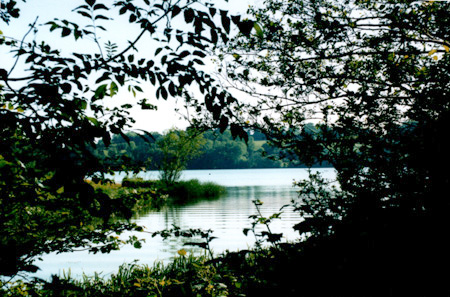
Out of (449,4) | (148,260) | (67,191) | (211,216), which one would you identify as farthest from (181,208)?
(67,191)

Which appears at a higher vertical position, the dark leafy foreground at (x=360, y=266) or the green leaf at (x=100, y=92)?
the green leaf at (x=100, y=92)

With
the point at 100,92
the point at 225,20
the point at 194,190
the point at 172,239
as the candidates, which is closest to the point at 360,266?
the point at 225,20

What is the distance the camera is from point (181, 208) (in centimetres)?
2461

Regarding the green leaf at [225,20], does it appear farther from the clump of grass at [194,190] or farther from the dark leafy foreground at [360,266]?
the clump of grass at [194,190]

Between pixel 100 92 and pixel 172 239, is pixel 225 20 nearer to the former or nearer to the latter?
pixel 100 92

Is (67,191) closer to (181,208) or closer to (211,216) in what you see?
(211,216)

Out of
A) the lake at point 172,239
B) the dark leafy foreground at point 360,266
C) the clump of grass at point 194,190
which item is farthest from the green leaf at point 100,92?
the clump of grass at point 194,190

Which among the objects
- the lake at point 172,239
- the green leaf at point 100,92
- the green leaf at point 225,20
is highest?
the green leaf at point 225,20

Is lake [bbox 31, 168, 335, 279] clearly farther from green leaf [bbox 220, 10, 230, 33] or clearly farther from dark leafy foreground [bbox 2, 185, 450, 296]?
green leaf [bbox 220, 10, 230, 33]

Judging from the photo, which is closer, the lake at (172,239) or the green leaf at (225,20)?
the green leaf at (225,20)

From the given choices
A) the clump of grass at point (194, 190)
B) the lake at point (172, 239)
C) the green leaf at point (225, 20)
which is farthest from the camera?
the clump of grass at point (194, 190)

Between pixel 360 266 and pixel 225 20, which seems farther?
pixel 360 266

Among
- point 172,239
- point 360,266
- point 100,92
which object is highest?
point 100,92

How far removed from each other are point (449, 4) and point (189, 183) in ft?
93.7
